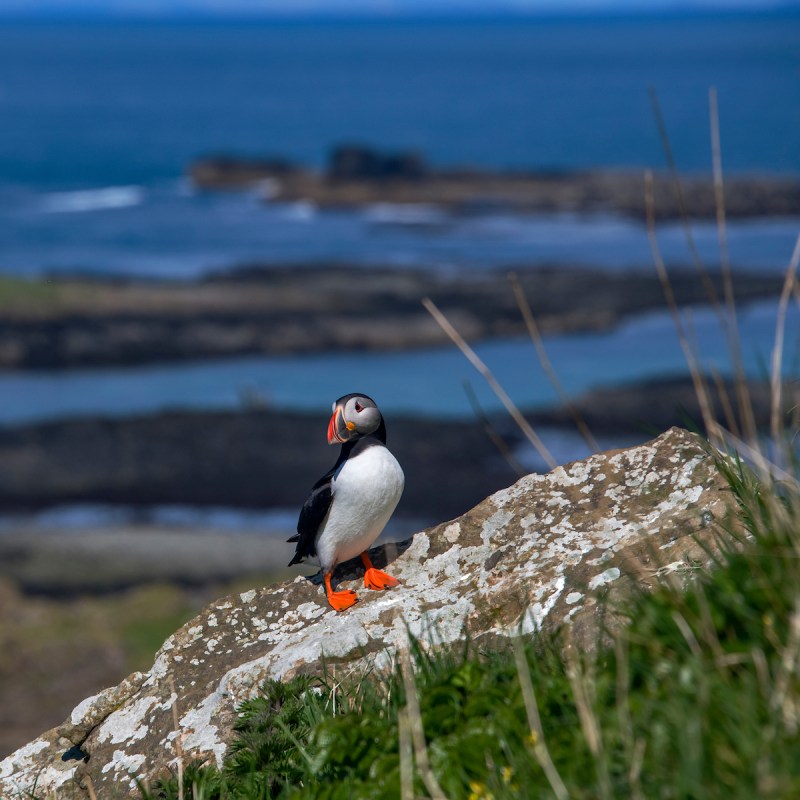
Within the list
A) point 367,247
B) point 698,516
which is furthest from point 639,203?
point 698,516

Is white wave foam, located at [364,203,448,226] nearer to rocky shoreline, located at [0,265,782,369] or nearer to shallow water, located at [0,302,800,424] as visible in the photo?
rocky shoreline, located at [0,265,782,369]

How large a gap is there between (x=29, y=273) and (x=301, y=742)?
140 ft

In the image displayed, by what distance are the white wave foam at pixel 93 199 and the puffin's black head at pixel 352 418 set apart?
204 ft

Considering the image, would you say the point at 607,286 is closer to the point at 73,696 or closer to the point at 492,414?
the point at 492,414

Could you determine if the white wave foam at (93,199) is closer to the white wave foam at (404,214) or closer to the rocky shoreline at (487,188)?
the rocky shoreline at (487,188)

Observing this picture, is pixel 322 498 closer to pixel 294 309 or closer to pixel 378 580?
pixel 378 580

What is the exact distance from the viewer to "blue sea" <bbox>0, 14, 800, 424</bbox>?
32.1 m

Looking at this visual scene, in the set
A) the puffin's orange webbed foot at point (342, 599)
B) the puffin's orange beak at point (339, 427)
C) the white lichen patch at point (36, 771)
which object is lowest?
the white lichen patch at point (36, 771)

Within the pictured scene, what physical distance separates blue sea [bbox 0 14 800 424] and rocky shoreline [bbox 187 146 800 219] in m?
1.79

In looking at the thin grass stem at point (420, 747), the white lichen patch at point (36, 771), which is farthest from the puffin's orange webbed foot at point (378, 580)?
the white lichen patch at point (36, 771)

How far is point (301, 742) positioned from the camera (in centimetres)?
491

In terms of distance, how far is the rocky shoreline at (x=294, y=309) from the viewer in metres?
35.1

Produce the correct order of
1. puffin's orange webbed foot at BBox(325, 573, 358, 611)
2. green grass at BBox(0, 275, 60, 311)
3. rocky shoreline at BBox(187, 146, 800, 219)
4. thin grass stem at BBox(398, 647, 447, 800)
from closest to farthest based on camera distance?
thin grass stem at BBox(398, 647, 447, 800)
puffin's orange webbed foot at BBox(325, 573, 358, 611)
green grass at BBox(0, 275, 60, 311)
rocky shoreline at BBox(187, 146, 800, 219)

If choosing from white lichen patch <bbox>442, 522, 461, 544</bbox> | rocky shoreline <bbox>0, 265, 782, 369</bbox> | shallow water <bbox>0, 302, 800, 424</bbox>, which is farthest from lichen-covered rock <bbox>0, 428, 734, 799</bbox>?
rocky shoreline <bbox>0, 265, 782, 369</bbox>
